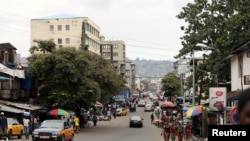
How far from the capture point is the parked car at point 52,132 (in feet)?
87.9

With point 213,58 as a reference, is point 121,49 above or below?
above

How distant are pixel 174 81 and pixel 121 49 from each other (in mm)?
52117

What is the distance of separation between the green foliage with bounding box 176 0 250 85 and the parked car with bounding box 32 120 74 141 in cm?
1604

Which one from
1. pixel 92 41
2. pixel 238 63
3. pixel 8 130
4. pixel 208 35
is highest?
pixel 92 41

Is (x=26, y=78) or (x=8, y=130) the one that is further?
(x=26, y=78)

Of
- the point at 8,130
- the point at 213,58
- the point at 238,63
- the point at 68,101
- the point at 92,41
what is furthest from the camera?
the point at 92,41

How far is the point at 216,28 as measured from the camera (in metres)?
42.4

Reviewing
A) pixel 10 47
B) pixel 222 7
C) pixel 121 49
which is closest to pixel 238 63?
pixel 222 7

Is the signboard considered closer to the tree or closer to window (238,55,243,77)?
window (238,55,243,77)

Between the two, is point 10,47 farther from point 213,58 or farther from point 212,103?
point 212,103

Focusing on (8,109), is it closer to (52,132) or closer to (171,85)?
(52,132)

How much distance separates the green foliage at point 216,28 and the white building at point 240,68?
358cm

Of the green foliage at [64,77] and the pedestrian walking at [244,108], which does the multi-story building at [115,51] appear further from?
the pedestrian walking at [244,108]

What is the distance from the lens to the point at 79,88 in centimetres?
4575
